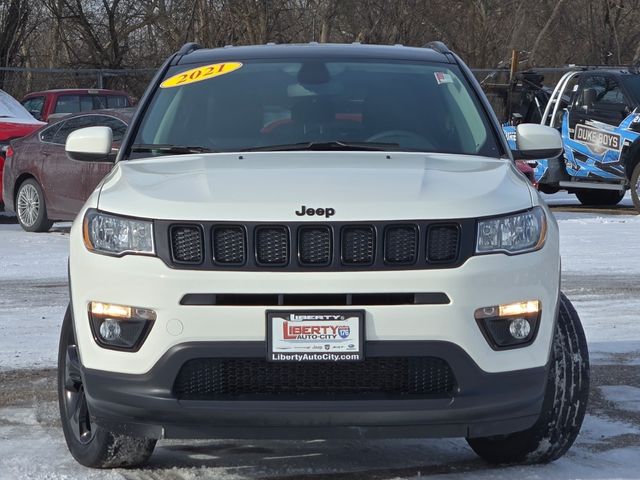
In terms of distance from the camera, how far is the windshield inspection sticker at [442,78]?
5973mm

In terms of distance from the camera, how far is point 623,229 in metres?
15.5

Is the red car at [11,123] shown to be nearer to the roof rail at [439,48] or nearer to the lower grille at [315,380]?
the roof rail at [439,48]

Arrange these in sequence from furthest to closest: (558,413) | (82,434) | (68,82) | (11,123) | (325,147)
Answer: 1. (68,82)
2. (11,123)
3. (325,147)
4. (82,434)
5. (558,413)

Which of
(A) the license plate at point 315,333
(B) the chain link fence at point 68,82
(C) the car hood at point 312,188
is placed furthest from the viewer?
(B) the chain link fence at point 68,82

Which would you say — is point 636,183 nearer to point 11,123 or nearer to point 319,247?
point 11,123

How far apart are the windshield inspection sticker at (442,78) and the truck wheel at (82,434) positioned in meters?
2.00

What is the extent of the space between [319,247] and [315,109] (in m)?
1.52

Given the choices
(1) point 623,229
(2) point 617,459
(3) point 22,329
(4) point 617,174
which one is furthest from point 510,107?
(2) point 617,459

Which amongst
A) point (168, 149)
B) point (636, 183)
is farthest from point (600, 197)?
point (168, 149)

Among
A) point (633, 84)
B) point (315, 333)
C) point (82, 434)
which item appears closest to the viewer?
point (315, 333)

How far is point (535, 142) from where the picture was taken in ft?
19.1

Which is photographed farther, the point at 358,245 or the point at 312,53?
the point at 312,53

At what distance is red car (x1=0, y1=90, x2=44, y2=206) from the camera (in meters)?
16.7

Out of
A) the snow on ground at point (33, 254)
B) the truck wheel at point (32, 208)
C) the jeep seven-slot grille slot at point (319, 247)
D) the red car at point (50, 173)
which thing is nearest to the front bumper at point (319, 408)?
the jeep seven-slot grille slot at point (319, 247)
